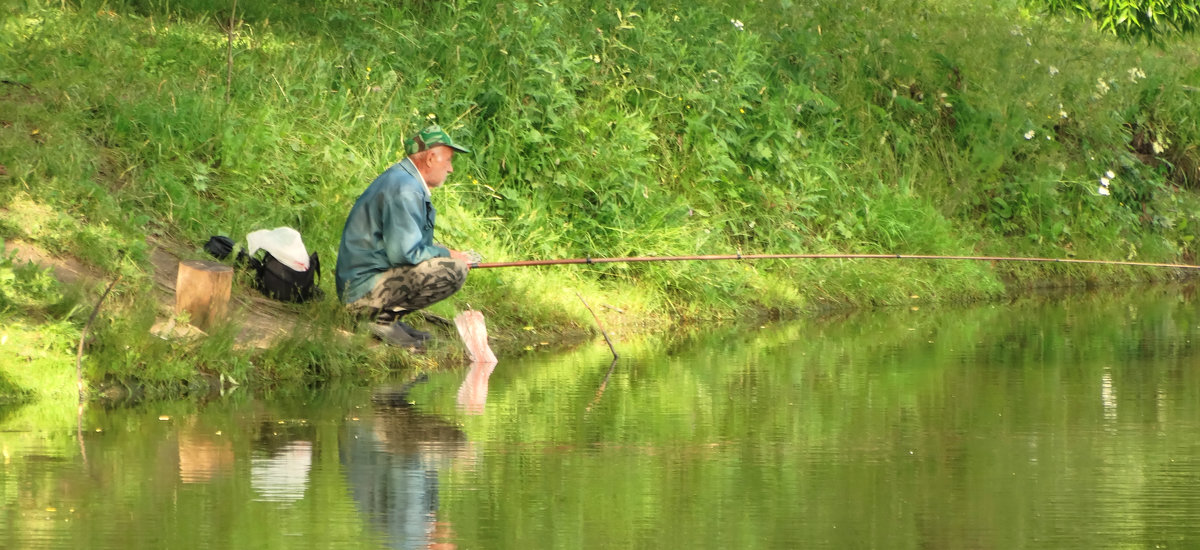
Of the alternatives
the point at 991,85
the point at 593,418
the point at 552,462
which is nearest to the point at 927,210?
the point at 991,85

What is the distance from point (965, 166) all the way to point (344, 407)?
37.8 feet

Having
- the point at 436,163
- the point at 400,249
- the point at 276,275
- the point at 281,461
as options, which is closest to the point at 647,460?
the point at 281,461

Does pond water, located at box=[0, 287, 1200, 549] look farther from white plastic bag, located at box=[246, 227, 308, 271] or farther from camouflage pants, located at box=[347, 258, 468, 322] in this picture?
white plastic bag, located at box=[246, 227, 308, 271]

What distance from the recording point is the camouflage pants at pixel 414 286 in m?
11.9

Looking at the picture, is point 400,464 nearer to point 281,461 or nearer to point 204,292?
point 281,461

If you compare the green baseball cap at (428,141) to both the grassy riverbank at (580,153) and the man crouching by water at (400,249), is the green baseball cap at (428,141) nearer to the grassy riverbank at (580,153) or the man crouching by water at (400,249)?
the man crouching by water at (400,249)

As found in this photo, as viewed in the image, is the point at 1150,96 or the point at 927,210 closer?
the point at 927,210

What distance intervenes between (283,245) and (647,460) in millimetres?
4074

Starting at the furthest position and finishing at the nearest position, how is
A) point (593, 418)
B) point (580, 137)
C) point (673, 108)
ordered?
1. point (673, 108)
2. point (580, 137)
3. point (593, 418)

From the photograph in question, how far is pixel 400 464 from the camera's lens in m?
8.66

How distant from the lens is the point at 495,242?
48.7 feet

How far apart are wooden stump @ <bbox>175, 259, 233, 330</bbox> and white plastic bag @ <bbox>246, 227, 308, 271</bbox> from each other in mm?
827

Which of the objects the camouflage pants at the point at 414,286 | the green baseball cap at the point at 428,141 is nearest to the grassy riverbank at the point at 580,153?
the camouflage pants at the point at 414,286

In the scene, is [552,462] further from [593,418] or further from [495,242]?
[495,242]
